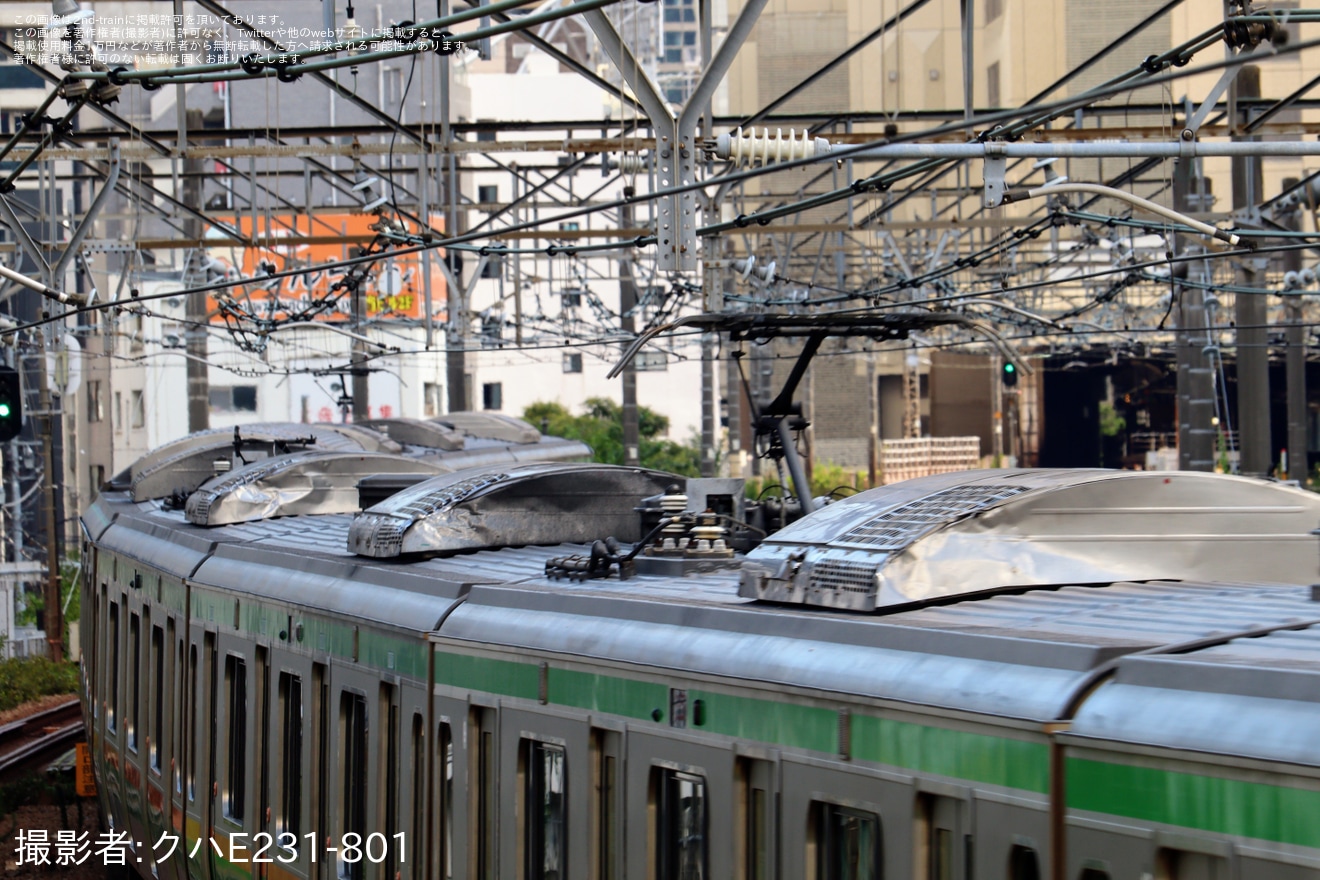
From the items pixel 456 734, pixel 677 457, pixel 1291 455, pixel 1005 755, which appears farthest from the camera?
pixel 677 457

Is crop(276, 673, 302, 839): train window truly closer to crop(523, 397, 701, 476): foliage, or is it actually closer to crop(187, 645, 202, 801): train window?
crop(187, 645, 202, 801): train window

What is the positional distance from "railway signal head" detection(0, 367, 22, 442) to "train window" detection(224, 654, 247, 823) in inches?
395

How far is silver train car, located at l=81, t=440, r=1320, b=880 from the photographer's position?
3.65 m

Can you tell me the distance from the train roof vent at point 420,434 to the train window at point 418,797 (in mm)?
12767

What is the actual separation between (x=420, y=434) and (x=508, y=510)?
11.8 m

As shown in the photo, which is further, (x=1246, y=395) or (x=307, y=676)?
(x=1246, y=395)

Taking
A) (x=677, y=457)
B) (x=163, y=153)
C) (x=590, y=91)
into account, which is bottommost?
(x=677, y=457)

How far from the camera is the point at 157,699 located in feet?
34.3

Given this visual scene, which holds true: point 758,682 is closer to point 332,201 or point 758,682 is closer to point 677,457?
point 332,201

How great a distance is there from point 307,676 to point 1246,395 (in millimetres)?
11431

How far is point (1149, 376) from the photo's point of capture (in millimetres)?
65812

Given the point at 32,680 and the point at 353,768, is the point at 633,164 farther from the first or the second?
the point at 32,680

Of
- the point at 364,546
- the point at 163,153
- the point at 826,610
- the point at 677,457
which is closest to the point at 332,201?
the point at 677,457

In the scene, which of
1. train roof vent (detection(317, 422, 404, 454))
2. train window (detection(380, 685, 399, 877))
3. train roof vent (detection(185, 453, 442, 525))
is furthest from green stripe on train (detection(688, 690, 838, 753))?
train roof vent (detection(317, 422, 404, 454))
